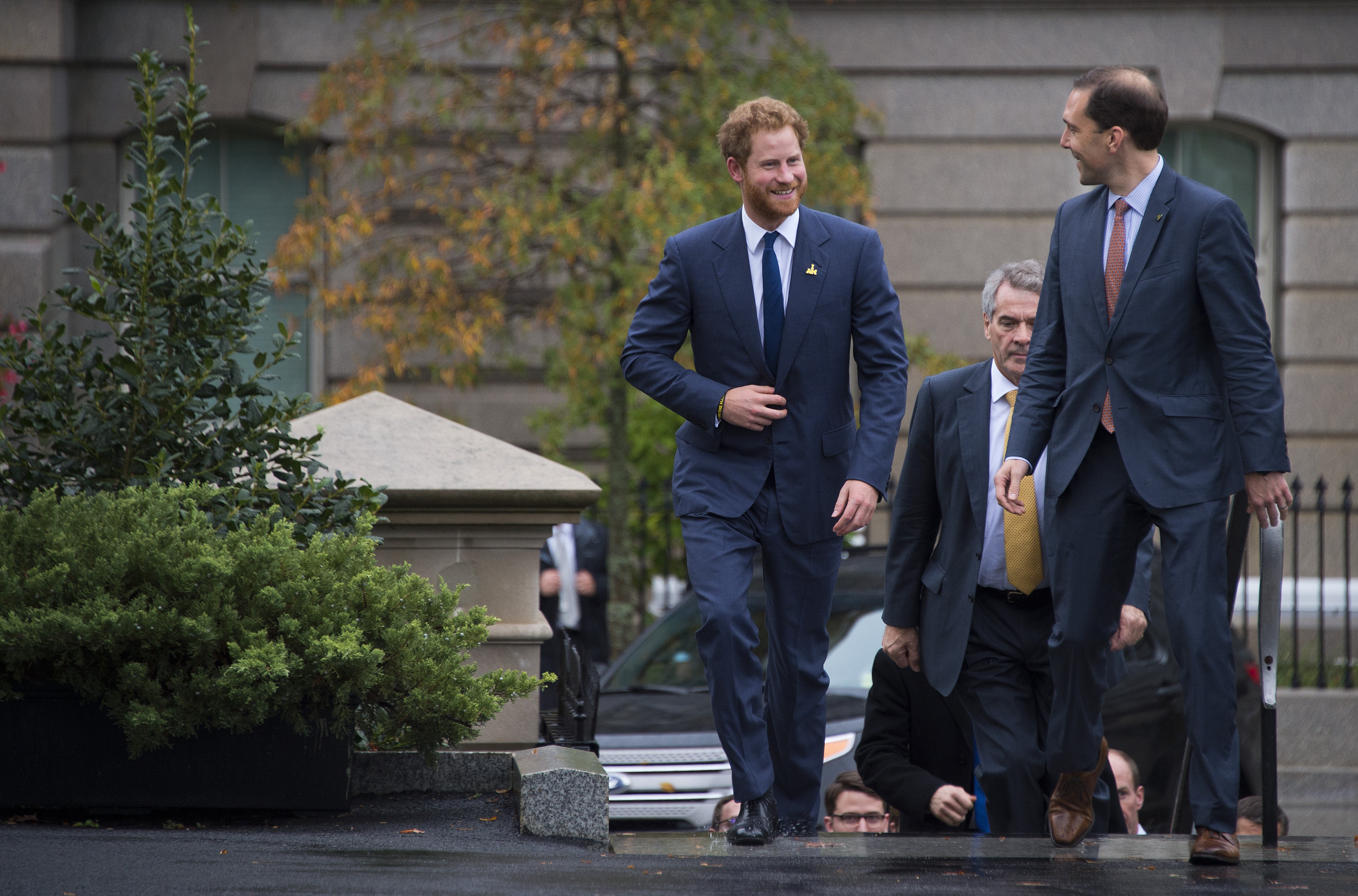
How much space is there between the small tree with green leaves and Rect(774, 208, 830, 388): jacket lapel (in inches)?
60.7

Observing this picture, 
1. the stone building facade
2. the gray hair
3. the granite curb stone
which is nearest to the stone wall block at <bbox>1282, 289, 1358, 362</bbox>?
the stone building facade

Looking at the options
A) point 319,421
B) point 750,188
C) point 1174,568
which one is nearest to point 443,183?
point 319,421

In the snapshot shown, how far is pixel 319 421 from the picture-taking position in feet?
18.5

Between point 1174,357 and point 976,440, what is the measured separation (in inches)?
41.2

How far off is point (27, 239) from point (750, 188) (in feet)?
31.7

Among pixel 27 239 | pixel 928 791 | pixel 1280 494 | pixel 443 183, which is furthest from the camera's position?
pixel 27 239

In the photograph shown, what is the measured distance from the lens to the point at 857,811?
5812 millimetres

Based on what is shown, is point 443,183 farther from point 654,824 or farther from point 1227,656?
point 1227,656

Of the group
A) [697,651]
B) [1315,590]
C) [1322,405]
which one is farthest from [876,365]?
[1322,405]

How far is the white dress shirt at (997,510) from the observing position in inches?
194

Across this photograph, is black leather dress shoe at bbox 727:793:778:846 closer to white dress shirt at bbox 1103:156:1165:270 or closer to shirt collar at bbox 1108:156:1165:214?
white dress shirt at bbox 1103:156:1165:270

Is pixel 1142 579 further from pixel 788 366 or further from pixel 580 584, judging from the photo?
pixel 580 584

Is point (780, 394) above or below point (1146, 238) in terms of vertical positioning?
below

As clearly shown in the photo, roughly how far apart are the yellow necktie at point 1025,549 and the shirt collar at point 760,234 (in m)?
0.93
